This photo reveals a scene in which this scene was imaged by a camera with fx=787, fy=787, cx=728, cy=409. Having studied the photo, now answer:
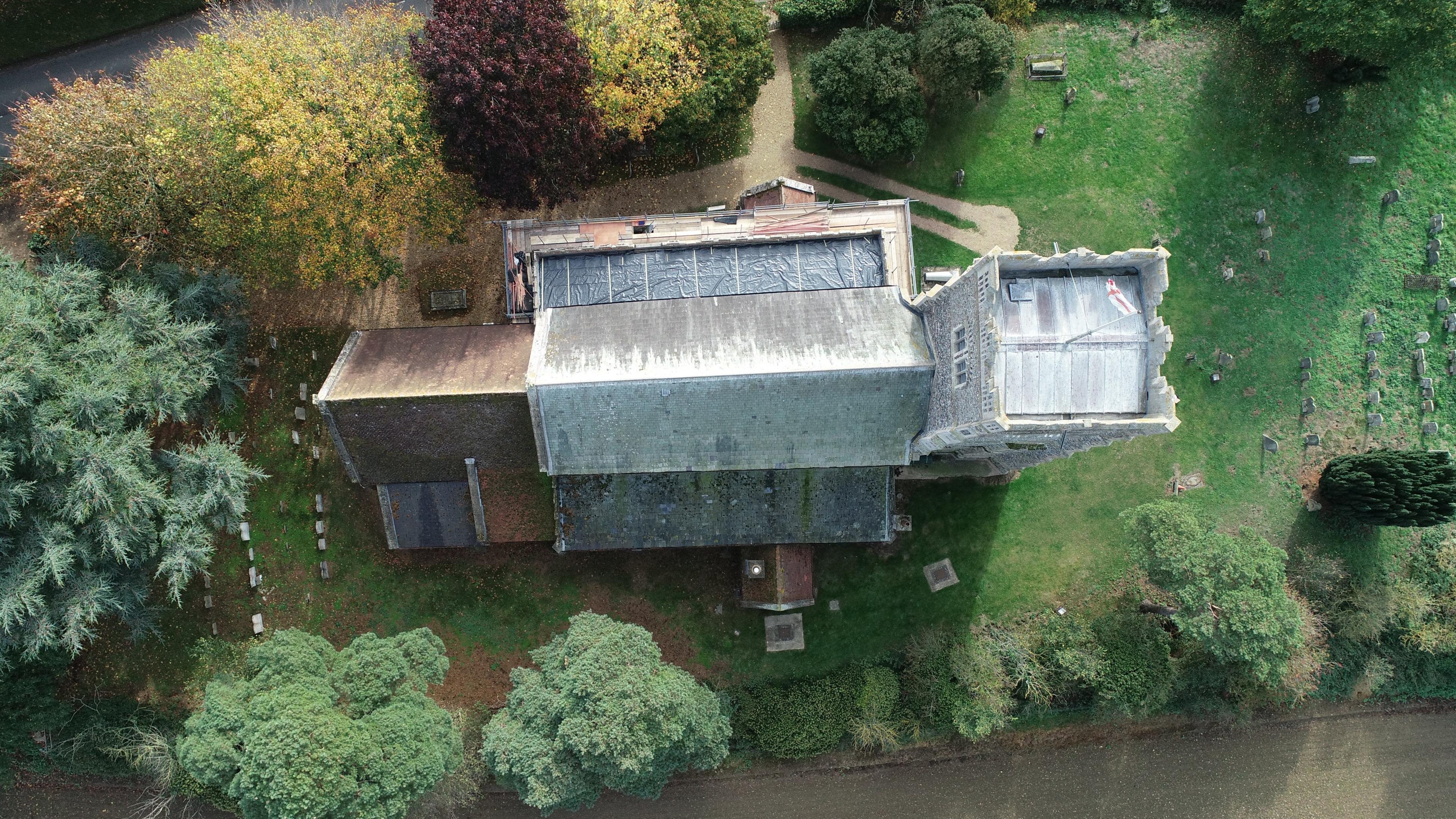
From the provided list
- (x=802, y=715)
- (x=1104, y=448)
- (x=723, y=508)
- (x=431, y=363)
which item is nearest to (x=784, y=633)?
(x=802, y=715)

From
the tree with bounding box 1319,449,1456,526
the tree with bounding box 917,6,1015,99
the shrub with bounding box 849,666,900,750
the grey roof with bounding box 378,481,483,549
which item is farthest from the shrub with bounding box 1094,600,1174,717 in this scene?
the grey roof with bounding box 378,481,483,549

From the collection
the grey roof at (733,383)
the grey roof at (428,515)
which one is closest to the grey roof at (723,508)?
the grey roof at (733,383)

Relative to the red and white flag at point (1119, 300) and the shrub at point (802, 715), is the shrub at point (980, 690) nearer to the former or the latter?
the shrub at point (802, 715)

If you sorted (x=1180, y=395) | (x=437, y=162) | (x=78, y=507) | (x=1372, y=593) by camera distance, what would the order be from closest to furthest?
(x=78, y=507) → (x=437, y=162) → (x=1372, y=593) → (x=1180, y=395)

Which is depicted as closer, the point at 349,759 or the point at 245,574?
the point at 349,759

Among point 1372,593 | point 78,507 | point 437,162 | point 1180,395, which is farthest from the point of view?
point 1180,395

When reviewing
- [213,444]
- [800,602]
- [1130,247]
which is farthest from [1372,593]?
[213,444]

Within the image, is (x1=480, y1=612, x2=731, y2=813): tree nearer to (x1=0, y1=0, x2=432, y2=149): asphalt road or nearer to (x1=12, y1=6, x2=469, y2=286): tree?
(x1=12, y1=6, x2=469, y2=286): tree

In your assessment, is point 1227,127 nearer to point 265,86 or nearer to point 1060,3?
point 1060,3
